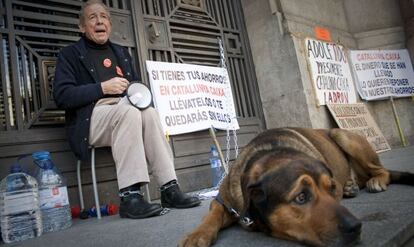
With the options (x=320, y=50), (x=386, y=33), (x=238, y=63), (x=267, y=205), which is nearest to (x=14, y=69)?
(x=267, y=205)

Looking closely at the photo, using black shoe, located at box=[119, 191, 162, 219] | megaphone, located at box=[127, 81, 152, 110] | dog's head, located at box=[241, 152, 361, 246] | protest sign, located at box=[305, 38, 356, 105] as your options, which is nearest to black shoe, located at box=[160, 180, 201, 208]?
black shoe, located at box=[119, 191, 162, 219]

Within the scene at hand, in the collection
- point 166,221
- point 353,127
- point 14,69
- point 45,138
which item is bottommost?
point 166,221

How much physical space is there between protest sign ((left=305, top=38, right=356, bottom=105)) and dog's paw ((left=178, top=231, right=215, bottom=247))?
4.51 m

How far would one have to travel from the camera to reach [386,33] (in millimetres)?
7605

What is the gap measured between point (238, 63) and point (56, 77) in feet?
10.6

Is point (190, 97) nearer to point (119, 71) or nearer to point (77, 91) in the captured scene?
point (119, 71)

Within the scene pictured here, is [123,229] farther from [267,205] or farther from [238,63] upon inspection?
[238,63]

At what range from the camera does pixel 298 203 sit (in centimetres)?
158

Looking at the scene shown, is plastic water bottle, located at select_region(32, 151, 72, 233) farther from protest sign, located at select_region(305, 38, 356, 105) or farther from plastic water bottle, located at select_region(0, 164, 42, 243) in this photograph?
protest sign, located at select_region(305, 38, 356, 105)

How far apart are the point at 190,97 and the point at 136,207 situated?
2.21 metres

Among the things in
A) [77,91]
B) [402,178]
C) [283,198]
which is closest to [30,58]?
[77,91]

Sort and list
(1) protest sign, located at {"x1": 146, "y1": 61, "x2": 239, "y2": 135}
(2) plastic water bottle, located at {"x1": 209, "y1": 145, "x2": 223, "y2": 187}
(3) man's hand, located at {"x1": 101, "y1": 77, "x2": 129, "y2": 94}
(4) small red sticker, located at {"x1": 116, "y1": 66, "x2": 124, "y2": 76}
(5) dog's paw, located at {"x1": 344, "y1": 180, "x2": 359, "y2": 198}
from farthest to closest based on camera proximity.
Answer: (2) plastic water bottle, located at {"x1": 209, "y1": 145, "x2": 223, "y2": 187} < (1) protest sign, located at {"x1": 146, "y1": 61, "x2": 239, "y2": 135} < (4) small red sticker, located at {"x1": 116, "y1": 66, "x2": 124, "y2": 76} < (3) man's hand, located at {"x1": 101, "y1": 77, "x2": 129, "y2": 94} < (5) dog's paw, located at {"x1": 344, "y1": 180, "x2": 359, "y2": 198}

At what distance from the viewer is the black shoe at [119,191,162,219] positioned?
280cm

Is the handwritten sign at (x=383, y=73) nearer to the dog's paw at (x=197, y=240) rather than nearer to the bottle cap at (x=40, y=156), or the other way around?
the bottle cap at (x=40, y=156)
